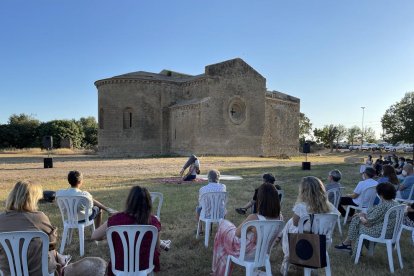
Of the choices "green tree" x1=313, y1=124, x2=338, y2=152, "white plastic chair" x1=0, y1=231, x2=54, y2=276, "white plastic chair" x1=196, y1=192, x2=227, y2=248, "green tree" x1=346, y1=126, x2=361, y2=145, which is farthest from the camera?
"green tree" x1=346, y1=126, x2=361, y2=145

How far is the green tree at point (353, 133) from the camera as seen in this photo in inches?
3421

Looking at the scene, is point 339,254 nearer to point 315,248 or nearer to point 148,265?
point 315,248

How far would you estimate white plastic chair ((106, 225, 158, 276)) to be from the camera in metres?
3.02

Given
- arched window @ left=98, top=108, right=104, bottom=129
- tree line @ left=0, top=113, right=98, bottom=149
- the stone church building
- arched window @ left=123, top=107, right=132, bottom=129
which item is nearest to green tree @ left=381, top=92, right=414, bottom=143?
the stone church building

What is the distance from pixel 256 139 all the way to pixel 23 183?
105ft

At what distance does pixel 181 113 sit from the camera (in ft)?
101

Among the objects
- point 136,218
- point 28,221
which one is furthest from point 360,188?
point 28,221

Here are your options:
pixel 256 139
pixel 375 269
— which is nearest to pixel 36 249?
pixel 375 269

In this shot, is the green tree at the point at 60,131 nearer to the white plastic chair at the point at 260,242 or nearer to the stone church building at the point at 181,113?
the stone church building at the point at 181,113

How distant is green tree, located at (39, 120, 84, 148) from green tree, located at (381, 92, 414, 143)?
150ft

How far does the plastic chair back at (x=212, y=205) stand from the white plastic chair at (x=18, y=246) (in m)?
2.90

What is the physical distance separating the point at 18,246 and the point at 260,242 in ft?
7.57

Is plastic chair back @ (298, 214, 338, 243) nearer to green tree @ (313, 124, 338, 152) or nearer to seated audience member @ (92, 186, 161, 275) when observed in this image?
seated audience member @ (92, 186, 161, 275)

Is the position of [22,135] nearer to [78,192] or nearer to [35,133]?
[35,133]
